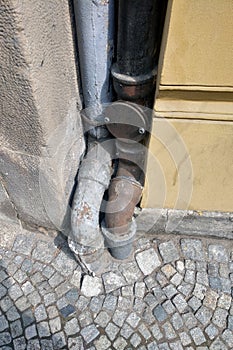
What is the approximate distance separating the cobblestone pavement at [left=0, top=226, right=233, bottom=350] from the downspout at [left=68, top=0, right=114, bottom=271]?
0.27 metres

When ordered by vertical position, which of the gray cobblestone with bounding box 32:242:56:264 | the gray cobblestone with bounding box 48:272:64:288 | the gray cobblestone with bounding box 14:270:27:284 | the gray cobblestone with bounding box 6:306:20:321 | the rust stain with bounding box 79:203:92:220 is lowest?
the gray cobblestone with bounding box 6:306:20:321

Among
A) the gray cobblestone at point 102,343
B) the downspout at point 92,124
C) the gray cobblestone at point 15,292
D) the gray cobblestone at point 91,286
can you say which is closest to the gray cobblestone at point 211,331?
the gray cobblestone at point 102,343

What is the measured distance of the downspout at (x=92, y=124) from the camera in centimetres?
178

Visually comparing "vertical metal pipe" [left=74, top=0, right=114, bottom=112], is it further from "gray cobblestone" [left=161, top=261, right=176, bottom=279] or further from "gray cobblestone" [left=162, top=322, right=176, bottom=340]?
"gray cobblestone" [left=162, top=322, right=176, bottom=340]

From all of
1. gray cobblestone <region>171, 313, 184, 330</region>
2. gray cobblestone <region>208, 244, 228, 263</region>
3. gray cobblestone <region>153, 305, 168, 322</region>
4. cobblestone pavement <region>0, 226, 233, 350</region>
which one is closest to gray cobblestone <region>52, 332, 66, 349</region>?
cobblestone pavement <region>0, 226, 233, 350</region>

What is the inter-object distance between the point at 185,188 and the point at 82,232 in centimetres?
80

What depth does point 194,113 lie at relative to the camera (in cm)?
182

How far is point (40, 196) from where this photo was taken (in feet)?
7.77

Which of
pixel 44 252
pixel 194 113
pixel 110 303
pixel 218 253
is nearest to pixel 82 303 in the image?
pixel 110 303

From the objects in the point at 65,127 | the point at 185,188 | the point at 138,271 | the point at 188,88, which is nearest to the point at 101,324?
the point at 138,271

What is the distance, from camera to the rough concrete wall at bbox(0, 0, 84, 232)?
149 centimetres

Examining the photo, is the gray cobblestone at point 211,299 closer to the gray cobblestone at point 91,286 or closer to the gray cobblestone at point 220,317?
the gray cobblestone at point 220,317

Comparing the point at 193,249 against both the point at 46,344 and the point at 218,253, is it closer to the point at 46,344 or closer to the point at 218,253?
the point at 218,253

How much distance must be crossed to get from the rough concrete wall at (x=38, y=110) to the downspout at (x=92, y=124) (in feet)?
0.29
